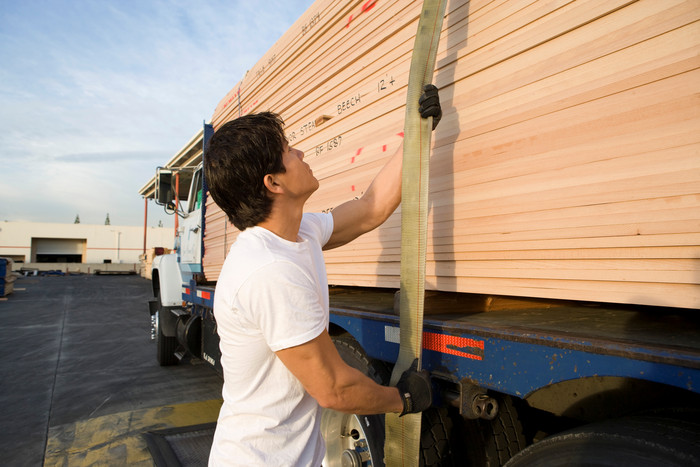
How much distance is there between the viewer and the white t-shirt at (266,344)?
1259mm

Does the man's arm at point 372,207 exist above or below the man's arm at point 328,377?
above

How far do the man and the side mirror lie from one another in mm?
5063

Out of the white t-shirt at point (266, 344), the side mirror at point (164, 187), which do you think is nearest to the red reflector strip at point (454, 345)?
the white t-shirt at point (266, 344)

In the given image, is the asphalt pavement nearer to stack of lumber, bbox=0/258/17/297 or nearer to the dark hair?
the dark hair

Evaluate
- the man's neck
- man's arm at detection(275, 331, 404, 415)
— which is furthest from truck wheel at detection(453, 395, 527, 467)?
the man's neck

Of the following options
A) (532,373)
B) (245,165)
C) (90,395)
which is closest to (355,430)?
(532,373)

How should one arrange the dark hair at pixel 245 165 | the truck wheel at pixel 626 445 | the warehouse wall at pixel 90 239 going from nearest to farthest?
the truck wheel at pixel 626 445 < the dark hair at pixel 245 165 < the warehouse wall at pixel 90 239

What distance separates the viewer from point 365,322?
7.09 ft

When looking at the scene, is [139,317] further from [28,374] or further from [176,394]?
[176,394]

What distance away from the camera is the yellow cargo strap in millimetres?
1690

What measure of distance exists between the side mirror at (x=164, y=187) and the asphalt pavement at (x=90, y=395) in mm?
2204

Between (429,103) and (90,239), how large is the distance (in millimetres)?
54851

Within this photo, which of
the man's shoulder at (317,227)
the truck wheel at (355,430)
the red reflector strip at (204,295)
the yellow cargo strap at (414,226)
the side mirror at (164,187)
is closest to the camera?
the yellow cargo strap at (414,226)

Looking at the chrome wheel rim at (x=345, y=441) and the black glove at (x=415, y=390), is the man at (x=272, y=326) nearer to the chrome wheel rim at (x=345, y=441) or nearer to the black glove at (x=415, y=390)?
the black glove at (x=415, y=390)
